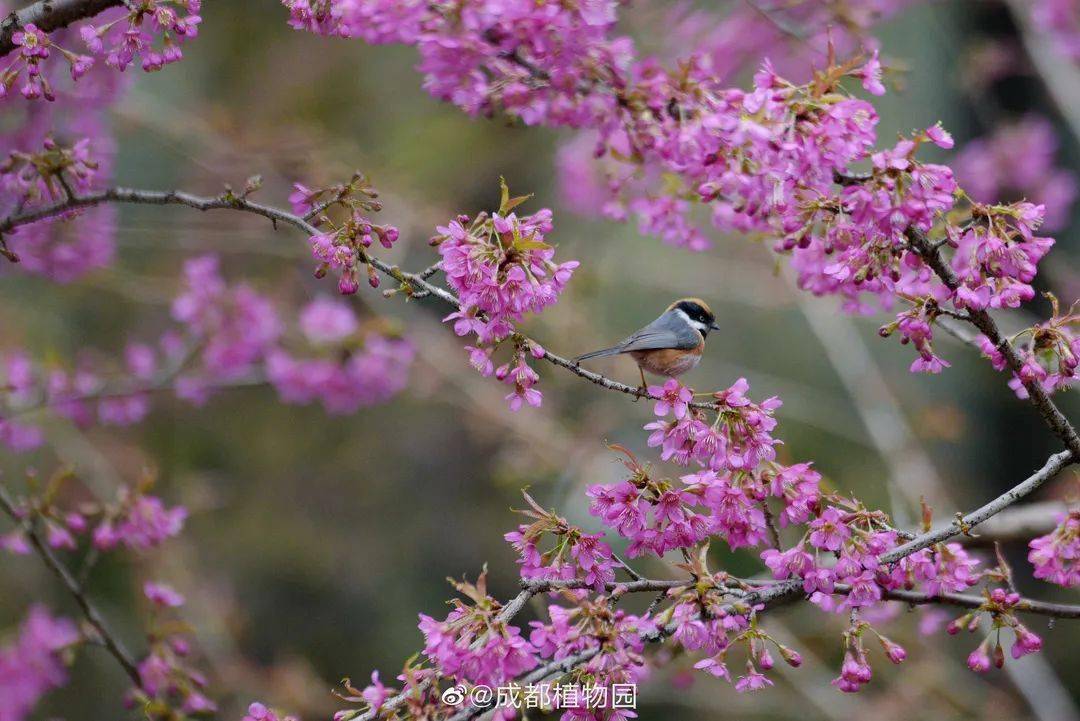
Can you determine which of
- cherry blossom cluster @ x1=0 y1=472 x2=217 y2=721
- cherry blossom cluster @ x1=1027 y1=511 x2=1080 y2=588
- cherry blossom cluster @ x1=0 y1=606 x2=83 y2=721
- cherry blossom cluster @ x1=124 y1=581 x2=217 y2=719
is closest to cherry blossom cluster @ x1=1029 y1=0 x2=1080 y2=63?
cherry blossom cluster @ x1=1027 y1=511 x2=1080 y2=588

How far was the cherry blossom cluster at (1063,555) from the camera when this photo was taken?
195 centimetres

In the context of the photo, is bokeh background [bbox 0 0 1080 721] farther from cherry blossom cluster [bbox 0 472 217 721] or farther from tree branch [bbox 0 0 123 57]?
tree branch [bbox 0 0 123 57]

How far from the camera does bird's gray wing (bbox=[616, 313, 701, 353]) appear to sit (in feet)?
8.34

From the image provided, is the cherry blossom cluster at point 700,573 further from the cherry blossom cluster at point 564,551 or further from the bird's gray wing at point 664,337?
the bird's gray wing at point 664,337

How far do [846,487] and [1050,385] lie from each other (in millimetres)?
5375

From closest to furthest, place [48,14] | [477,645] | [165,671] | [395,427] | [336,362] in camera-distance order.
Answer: [477,645] → [48,14] → [165,671] → [336,362] → [395,427]

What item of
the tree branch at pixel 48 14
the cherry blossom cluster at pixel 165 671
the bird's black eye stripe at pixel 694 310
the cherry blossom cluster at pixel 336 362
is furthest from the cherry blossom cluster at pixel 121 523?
the bird's black eye stripe at pixel 694 310

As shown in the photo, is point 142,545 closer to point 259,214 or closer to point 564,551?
point 259,214

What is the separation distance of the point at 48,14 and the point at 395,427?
5621 millimetres

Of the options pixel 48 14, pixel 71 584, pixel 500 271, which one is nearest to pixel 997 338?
pixel 500 271

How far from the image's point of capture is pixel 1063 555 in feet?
6.41

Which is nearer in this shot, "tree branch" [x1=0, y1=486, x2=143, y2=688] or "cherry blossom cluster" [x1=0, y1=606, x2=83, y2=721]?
"tree branch" [x1=0, y1=486, x2=143, y2=688]

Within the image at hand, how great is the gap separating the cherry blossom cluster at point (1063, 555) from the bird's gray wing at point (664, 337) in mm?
994

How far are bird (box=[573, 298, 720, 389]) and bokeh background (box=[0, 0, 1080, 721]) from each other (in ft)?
7.12
